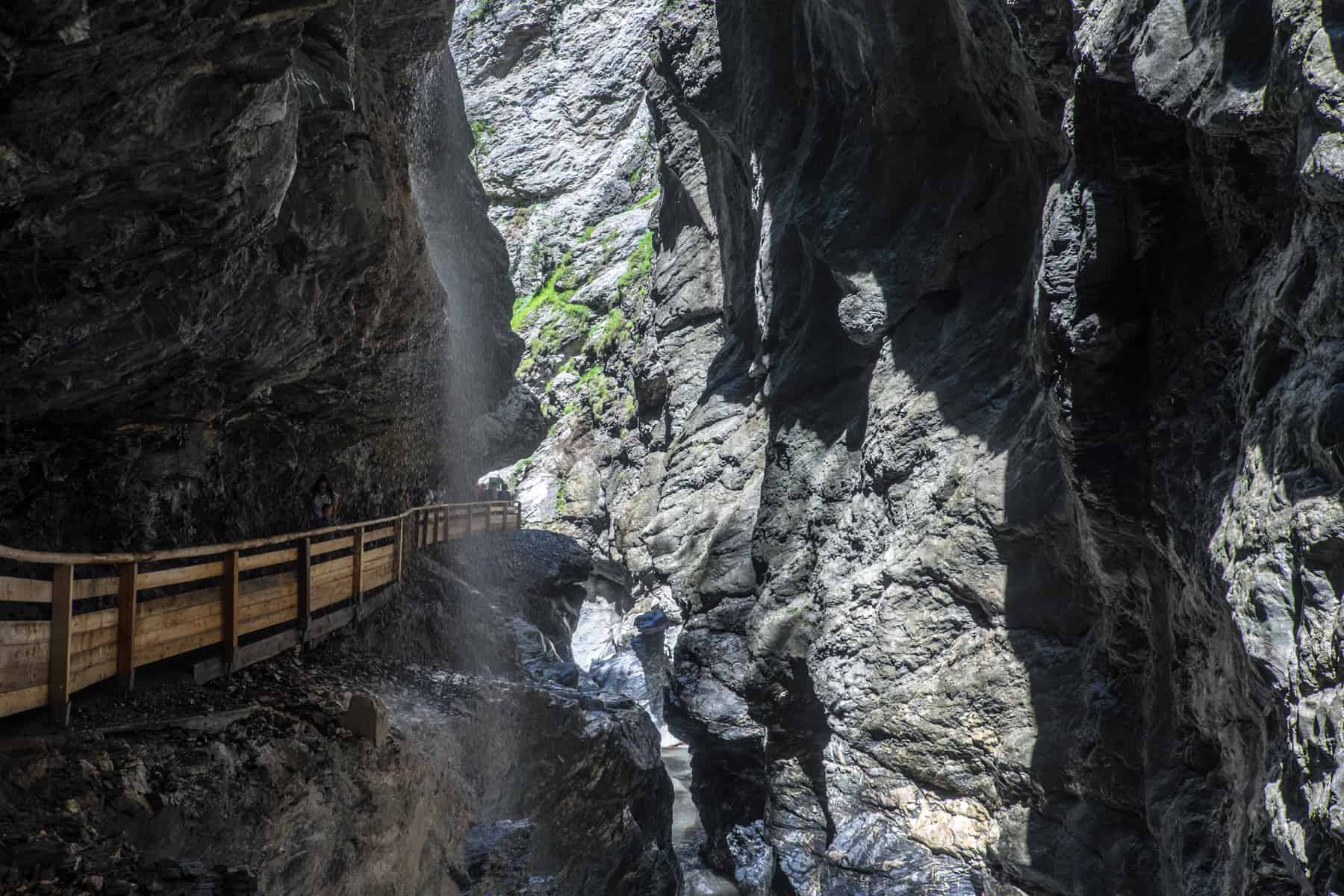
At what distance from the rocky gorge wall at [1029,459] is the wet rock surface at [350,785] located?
4.57 meters

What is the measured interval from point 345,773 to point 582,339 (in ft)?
157

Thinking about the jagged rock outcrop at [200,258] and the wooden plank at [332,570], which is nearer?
the jagged rock outcrop at [200,258]

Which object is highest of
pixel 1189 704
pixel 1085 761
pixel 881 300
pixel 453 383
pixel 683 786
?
pixel 881 300

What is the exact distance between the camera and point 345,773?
28.9ft

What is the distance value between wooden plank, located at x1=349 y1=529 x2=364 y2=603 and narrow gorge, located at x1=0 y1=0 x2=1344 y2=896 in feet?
0.24

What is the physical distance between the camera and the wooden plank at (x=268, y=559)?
943cm

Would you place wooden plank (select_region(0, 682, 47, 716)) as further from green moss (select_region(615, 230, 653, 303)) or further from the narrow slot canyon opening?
green moss (select_region(615, 230, 653, 303))

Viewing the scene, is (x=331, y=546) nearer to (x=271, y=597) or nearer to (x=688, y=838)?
(x=271, y=597)

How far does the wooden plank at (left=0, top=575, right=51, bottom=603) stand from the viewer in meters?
5.63

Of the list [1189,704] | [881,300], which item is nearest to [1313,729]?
[1189,704]

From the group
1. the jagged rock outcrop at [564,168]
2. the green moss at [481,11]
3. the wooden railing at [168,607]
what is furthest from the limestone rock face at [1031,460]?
the green moss at [481,11]

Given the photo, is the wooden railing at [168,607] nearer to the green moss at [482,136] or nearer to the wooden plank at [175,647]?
the wooden plank at [175,647]

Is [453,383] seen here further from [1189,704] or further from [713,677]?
[1189,704]

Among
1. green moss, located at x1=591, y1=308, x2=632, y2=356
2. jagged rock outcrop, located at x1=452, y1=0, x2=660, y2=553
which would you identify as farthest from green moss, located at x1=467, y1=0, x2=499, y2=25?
green moss, located at x1=591, y1=308, x2=632, y2=356
